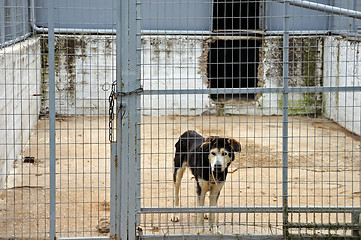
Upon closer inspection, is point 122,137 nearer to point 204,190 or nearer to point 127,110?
point 127,110

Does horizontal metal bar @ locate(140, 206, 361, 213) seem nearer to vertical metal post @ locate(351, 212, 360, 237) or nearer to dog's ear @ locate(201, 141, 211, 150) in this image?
vertical metal post @ locate(351, 212, 360, 237)

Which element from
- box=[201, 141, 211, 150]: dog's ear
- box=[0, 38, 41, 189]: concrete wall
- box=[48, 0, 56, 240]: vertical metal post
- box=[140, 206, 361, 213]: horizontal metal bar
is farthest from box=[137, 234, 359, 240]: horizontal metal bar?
box=[0, 38, 41, 189]: concrete wall

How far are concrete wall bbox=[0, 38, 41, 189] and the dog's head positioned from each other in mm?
1939

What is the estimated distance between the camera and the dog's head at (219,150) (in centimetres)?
637

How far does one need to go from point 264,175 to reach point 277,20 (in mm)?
6306

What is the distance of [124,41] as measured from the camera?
5328 mm

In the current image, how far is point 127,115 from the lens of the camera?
5.39 metres

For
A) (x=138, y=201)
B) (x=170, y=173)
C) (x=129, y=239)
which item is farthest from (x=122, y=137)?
(x=170, y=173)

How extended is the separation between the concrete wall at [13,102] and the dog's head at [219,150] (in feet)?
6.36

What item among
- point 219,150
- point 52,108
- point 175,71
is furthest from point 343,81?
point 52,108

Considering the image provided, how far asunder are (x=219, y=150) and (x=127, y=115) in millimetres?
1449

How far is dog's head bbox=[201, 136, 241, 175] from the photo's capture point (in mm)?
6371

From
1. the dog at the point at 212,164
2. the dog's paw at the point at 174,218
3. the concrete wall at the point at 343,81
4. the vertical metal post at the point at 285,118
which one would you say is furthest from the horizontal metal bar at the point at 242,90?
the concrete wall at the point at 343,81

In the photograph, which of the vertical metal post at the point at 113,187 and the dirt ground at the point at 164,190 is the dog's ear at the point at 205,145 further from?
the vertical metal post at the point at 113,187
